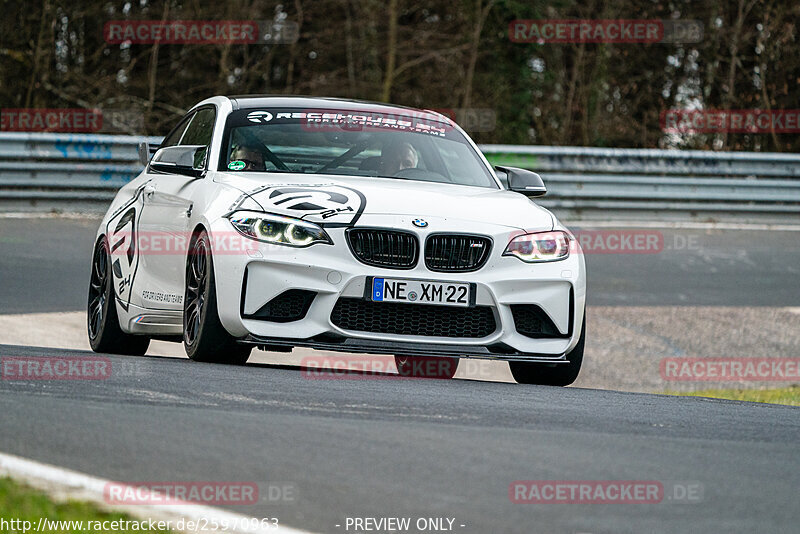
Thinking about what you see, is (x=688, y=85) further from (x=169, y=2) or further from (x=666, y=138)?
(x=169, y=2)

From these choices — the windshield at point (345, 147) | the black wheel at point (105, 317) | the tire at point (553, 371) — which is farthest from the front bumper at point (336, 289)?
the black wheel at point (105, 317)

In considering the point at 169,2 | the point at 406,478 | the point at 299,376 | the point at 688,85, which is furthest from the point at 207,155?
the point at 688,85

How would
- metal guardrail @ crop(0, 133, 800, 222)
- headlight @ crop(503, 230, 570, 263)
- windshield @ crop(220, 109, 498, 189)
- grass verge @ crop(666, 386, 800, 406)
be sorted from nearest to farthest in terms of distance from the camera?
headlight @ crop(503, 230, 570, 263) < windshield @ crop(220, 109, 498, 189) < grass verge @ crop(666, 386, 800, 406) < metal guardrail @ crop(0, 133, 800, 222)

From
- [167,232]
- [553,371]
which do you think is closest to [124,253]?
[167,232]

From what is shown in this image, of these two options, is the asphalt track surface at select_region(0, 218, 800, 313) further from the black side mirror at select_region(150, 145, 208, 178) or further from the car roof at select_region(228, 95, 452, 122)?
the black side mirror at select_region(150, 145, 208, 178)

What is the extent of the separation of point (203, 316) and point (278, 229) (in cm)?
64

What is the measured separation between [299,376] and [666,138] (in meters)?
23.3

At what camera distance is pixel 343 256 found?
293 inches

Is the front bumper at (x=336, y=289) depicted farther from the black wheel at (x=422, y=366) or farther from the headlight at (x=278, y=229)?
the black wheel at (x=422, y=366)

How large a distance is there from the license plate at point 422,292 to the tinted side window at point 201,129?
6.52 ft

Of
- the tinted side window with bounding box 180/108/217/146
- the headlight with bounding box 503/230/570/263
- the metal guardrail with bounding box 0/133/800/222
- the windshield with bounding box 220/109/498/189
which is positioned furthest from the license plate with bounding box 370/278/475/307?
the metal guardrail with bounding box 0/133/800/222

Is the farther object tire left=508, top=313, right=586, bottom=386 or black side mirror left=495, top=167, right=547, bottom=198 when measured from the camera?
black side mirror left=495, top=167, right=547, bottom=198

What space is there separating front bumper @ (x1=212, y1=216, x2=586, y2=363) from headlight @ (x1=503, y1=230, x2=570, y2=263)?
0.05 meters

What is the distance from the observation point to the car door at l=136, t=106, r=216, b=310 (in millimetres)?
8305
